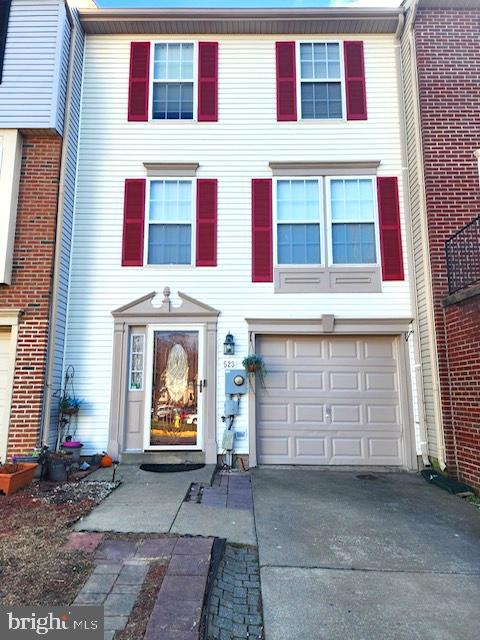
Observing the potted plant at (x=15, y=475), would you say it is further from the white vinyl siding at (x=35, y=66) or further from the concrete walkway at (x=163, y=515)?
the white vinyl siding at (x=35, y=66)

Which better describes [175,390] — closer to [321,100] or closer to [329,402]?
[329,402]

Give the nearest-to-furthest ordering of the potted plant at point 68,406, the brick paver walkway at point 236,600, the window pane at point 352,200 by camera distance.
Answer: the brick paver walkway at point 236,600
the potted plant at point 68,406
the window pane at point 352,200

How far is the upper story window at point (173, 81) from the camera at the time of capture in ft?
24.5

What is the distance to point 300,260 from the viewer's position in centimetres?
694

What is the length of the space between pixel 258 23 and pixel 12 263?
20.6 feet

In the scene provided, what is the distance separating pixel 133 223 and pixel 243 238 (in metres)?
1.99

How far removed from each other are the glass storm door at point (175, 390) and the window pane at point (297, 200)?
2744 mm

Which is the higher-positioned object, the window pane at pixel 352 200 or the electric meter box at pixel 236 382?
the window pane at pixel 352 200

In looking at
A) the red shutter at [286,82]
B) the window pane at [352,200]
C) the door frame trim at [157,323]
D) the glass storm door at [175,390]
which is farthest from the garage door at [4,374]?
the red shutter at [286,82]

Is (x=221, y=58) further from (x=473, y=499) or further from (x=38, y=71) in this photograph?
(x=473, y=499)

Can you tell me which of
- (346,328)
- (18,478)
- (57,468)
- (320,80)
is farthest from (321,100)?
(18,478)

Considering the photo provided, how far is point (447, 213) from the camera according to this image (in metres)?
6.40

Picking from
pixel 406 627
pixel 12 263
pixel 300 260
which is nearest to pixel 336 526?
pixel 406 627
